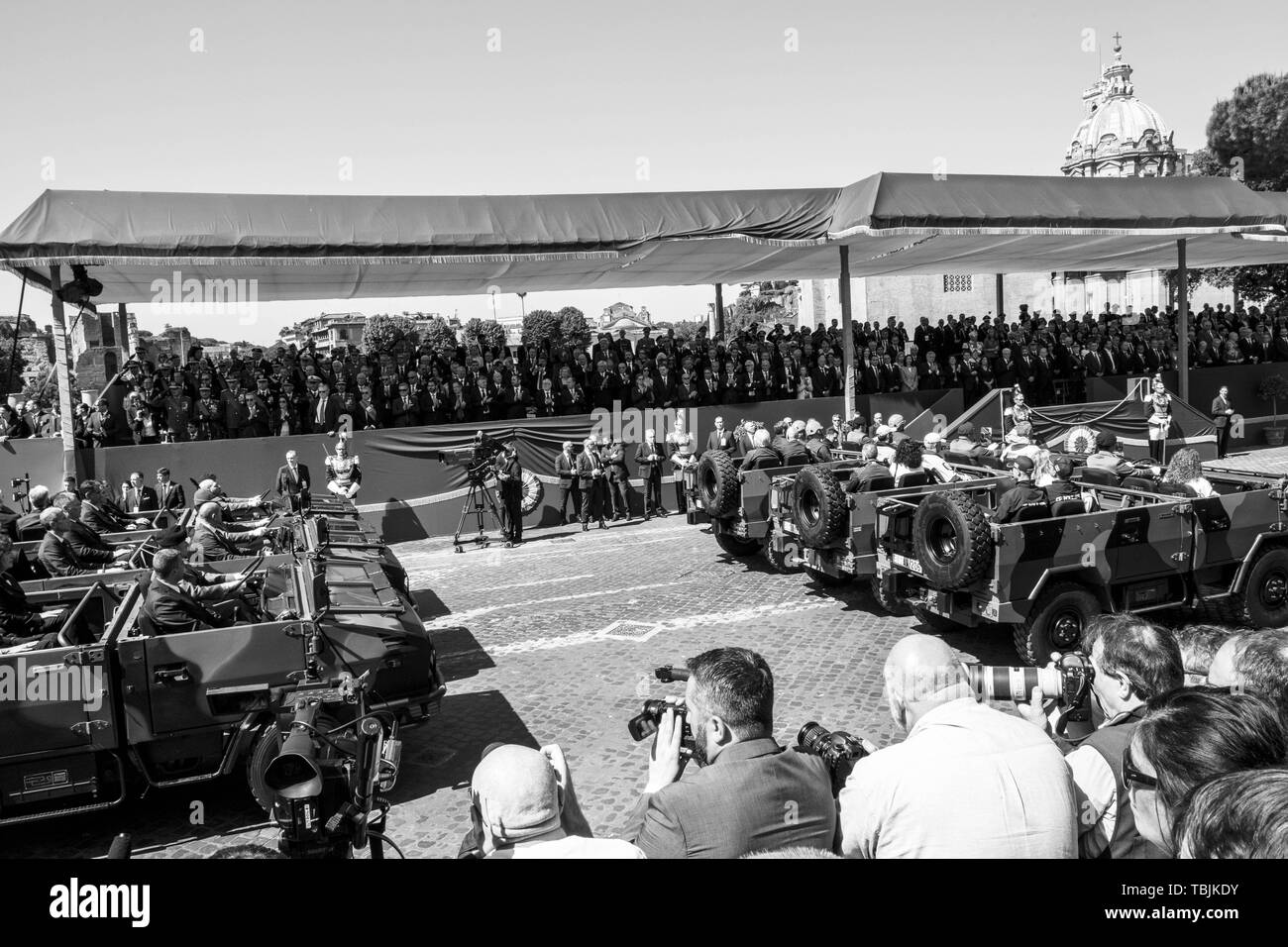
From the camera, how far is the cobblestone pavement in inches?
249

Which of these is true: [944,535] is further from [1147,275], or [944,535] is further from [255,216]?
[1147,275]

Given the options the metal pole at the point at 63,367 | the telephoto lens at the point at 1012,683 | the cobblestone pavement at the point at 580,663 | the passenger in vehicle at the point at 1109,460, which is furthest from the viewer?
the metal pole at the point at 63,367

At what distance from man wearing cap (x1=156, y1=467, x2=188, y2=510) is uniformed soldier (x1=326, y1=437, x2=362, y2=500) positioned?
2.28 meters

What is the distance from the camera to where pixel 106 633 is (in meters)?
6.28

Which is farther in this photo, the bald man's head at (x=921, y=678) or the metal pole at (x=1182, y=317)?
the metal pole at (x=1182, y=317)

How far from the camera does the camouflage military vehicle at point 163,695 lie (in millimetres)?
5914

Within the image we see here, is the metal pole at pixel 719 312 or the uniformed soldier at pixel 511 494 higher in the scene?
the metal pole at pixel 719 312

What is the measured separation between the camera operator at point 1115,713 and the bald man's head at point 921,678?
47 cm

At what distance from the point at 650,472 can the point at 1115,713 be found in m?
14.3

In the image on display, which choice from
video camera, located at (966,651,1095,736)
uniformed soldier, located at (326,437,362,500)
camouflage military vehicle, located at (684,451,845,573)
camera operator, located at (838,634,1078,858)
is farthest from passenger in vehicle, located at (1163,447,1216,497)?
uniformed soldier, located at (326,437,362,500)

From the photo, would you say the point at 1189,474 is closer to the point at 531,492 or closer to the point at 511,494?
the point at 511,494

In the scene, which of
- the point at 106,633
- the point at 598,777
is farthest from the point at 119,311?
the point at 598,777

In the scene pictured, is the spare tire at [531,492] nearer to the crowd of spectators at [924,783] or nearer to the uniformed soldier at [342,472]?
the uniformed soldier at [342,472]

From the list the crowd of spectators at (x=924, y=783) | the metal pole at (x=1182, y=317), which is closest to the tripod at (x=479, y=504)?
the crowd of spectators at (x=924, y=783)
